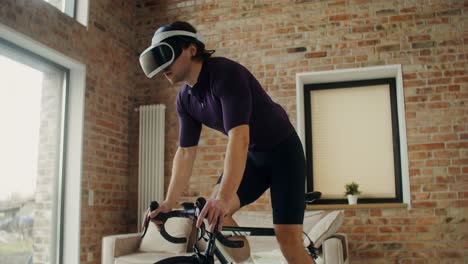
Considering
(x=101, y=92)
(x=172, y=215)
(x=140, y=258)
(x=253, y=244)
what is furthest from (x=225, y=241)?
(x=101, y=92)

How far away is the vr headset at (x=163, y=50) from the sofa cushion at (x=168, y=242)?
240 cm

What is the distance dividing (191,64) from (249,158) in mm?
497

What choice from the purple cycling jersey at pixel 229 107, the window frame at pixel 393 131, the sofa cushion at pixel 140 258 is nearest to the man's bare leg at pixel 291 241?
the purple cycling jersey at pixel 229 107

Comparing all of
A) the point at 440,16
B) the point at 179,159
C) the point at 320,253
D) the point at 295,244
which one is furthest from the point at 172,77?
the point at 440,16

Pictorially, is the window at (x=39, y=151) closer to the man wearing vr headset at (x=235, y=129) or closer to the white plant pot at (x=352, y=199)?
the man wearing vr headset at (x=235, y=129)

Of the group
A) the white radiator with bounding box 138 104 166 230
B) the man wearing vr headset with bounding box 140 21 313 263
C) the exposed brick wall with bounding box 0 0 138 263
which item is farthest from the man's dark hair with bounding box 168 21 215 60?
the white radiator with bounding box 138 104 166 230

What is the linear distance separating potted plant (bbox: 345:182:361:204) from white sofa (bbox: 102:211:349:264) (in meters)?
0.56

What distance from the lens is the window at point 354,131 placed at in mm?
4508

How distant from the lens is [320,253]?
130 inches

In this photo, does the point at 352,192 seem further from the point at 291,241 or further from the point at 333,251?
the point at 291,241

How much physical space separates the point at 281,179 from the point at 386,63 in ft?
9.55

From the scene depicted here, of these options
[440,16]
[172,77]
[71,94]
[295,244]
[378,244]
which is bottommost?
[378,244]

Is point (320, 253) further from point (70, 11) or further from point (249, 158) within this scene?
point (70, 11)

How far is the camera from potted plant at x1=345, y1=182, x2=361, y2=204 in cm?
436
